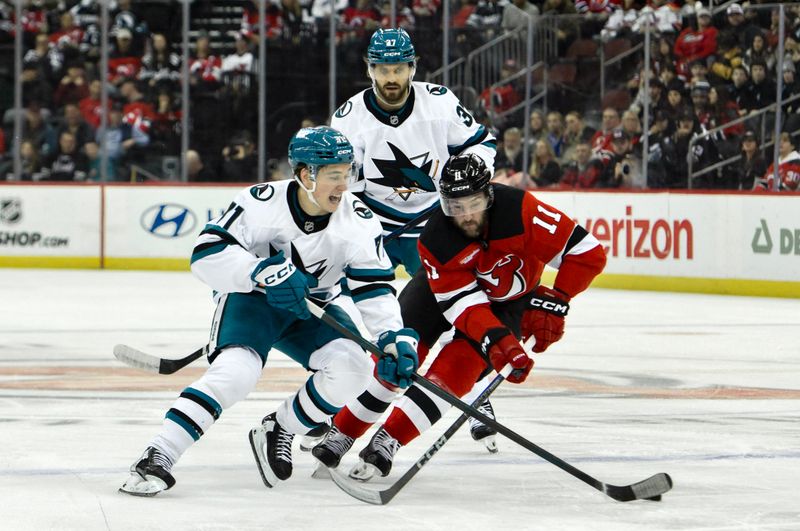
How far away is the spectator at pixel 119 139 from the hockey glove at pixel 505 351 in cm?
975

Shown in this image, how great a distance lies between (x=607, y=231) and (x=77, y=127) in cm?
489

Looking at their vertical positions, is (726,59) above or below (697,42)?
below

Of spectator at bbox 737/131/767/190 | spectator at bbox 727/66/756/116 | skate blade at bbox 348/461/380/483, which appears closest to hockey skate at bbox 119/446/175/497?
skate blade at bbox 348/461/380/483

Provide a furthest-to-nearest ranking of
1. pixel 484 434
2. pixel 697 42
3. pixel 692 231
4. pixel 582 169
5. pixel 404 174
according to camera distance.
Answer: pixel 582 169 → pixel 697 42 → pixel 692 231 → pixel 404 174 → pixel 484 434

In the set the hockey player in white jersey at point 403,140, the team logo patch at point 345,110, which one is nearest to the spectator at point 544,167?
the hockey player in white jersey at point 403,140

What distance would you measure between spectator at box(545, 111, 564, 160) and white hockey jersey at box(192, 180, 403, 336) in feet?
27.3

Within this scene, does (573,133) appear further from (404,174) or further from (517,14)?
(404,174)

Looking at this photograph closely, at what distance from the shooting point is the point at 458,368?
4.35 m

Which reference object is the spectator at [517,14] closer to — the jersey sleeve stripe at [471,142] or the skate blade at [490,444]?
the jersey sleeve stripe at [471,142]

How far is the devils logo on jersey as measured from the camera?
447 cm

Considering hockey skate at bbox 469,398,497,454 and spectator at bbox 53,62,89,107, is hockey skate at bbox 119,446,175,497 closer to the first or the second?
hockey skate at bbox 469,398,497,454

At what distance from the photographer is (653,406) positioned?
226 inches

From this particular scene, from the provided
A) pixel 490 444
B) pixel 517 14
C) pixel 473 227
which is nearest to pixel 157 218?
pixel 517 14

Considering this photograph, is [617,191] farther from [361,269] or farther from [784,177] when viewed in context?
[361,269]
